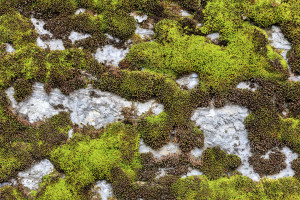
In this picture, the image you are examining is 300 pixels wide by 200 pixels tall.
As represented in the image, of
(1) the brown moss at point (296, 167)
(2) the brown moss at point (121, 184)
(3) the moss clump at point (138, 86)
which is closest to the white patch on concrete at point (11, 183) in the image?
(2) the brown moss at point (121, 184)

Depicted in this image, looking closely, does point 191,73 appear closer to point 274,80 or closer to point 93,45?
point 274,80

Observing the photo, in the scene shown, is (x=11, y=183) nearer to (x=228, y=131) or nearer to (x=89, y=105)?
(x=89, y=105)

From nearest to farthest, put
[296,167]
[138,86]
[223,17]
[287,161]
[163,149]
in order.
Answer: [296,167], [287,161], [163,149], [138,86], [223,17]

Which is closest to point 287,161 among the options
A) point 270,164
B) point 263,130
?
point 270,164

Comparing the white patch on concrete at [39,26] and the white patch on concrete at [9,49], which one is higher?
the white patch on concrete at [39,26]

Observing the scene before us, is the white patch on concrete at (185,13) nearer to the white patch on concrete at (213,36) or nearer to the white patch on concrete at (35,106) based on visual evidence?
the white patch on concrete at (213,36)

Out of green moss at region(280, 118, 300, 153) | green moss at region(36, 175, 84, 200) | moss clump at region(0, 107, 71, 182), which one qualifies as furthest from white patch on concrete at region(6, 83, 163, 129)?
green moss at region(280, 118, 300, 153)
